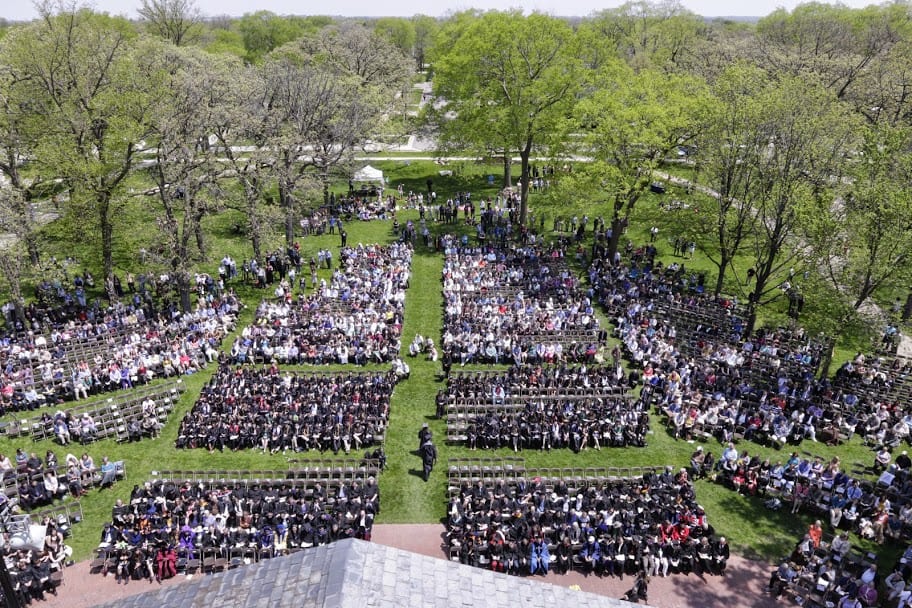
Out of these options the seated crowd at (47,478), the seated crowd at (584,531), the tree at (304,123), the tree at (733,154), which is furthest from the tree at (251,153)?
the tree at (733,154)

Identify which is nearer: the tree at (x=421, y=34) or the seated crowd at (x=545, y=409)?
the seated crowd at (x=545, y=409)

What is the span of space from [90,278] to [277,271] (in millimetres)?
11448

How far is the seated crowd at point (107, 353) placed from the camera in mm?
26812

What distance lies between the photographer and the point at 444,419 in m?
25.8

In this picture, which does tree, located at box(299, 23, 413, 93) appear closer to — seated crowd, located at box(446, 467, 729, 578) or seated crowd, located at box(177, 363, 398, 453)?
seated crowd, located at box(177, 363, 398, 453)

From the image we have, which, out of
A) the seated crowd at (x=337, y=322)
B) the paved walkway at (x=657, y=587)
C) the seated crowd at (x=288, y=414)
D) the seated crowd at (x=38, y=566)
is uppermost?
the seated crowd at (x=337, y=322)

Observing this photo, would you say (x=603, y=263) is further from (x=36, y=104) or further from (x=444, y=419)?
(x=36, y=104)

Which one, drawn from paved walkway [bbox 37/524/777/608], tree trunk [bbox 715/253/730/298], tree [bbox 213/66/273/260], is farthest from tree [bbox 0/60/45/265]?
tree trunk [bbox 715/253/730/298]

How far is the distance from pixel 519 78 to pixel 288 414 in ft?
97.2

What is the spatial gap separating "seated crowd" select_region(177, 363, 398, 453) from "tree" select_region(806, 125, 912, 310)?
20.4 m

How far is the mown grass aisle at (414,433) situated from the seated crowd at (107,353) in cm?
992

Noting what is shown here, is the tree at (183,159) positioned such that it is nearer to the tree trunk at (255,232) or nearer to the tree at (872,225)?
the tree trunk at (255,232)

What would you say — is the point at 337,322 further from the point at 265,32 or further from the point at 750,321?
the point at 265,32

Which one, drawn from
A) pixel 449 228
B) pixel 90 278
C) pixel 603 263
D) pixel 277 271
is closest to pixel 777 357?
pixel 603 263
